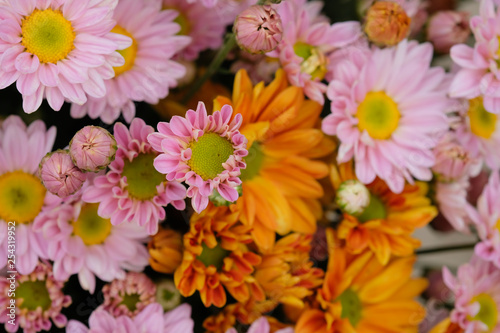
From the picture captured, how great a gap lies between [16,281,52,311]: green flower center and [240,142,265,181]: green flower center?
0.84 feet

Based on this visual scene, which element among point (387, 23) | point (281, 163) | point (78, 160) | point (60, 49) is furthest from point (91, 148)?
point (387, 23)

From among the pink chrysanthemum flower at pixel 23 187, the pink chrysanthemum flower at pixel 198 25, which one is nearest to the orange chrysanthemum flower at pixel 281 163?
the pink chrysanthemum flower at pixel 198 25

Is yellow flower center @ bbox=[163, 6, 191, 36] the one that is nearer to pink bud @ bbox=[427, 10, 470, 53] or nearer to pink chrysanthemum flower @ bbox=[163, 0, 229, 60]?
pink chrysanthemum flower @ bbox=[163, 0, 229, 60]

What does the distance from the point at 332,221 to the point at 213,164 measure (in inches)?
10.8

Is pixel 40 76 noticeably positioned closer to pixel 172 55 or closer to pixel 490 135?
pixel 172 55

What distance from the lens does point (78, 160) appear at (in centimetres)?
51

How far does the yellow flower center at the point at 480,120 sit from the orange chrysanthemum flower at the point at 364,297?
0.66ft

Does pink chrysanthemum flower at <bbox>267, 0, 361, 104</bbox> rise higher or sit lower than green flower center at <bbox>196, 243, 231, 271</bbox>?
higher

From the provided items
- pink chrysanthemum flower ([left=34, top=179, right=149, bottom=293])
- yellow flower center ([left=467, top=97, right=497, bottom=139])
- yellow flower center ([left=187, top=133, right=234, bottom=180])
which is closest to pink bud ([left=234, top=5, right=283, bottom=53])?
yellow flower center ([left=187, top=133, right=234, bottom=180])

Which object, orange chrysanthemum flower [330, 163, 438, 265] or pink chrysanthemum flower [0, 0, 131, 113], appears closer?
pink chrysanthemum flower [0, 0, 131, 113]

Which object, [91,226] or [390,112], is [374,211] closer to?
[390,112]

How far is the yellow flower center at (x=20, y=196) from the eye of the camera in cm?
61

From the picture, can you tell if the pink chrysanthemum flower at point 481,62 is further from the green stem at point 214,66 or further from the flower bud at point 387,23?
the green stem at point 214,66

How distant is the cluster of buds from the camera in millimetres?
510
